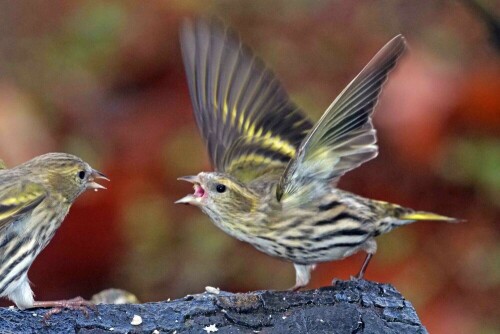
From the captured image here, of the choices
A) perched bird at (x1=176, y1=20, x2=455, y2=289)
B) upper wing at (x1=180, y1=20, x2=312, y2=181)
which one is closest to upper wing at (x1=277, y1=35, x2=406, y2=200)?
perched bird at (x1=176, y1=20, x2=455, y2=289)

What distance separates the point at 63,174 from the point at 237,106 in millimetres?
908

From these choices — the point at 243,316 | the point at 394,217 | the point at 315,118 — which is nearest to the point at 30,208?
the point at 243,316

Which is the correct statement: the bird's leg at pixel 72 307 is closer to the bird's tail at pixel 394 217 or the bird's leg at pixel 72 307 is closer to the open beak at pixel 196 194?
the open beak at pixel 196 194

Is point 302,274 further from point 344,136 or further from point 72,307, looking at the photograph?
point 72,307

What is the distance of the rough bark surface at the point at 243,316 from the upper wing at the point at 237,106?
117 cm

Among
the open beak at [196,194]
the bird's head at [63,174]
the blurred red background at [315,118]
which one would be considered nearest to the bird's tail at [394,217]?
the open beak at [196,194]

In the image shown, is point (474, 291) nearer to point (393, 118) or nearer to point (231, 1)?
point (393, 118)

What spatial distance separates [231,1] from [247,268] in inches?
66.5

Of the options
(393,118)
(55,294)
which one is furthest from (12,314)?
(393,118)

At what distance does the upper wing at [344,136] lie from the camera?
412 centimetres

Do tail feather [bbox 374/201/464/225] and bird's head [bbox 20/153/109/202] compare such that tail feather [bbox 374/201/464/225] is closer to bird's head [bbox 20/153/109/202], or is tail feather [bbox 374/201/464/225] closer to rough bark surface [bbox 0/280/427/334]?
rough bark surface [bbox 0/280/427/334]

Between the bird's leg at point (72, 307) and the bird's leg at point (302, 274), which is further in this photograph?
the bird's leg at point (302, 274)

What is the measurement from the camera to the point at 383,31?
7.36 meters

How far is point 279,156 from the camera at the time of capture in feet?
16.5
